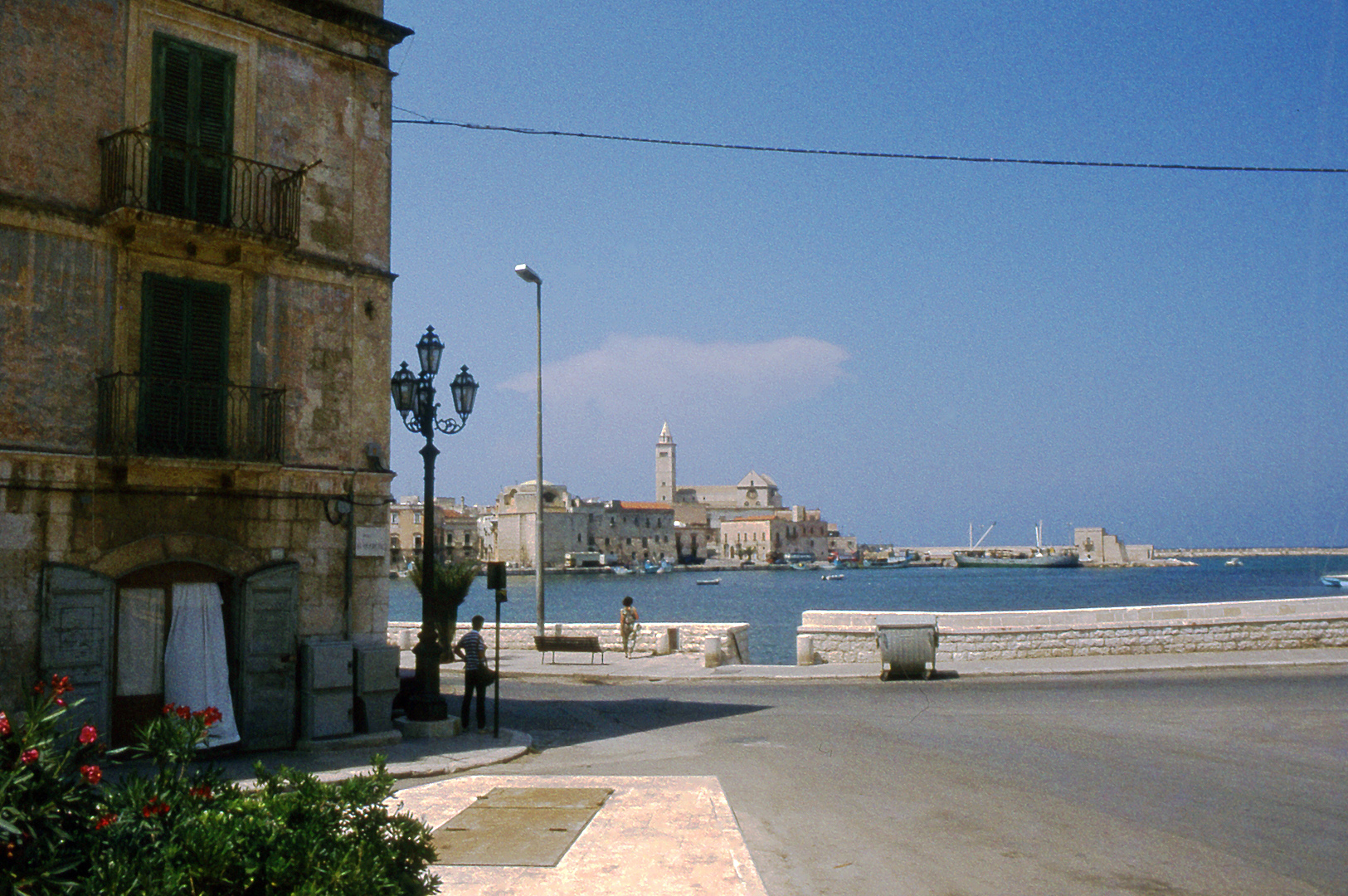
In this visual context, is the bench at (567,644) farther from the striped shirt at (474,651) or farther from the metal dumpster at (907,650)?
the striped shirt at (474,651)

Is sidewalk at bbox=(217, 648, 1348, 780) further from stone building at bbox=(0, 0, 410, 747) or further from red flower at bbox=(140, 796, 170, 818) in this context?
red flower at bbox=(140, 796, 170, 818)

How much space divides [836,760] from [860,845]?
13.0 ft

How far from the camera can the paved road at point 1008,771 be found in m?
7.83

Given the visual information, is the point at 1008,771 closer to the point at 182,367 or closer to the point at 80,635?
the point at 80,635

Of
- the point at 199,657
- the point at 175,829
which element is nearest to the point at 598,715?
the point at 199,657

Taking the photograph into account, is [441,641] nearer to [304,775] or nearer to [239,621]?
[239,621]

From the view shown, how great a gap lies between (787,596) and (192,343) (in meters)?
105

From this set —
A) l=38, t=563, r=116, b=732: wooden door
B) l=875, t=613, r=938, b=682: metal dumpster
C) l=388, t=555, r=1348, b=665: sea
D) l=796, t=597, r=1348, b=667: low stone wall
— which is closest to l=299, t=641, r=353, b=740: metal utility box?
l=38, t=563, r=116, b=732: wooden door

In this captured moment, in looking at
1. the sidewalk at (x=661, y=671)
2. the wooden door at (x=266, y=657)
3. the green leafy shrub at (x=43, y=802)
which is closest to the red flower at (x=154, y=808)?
the green leafy shrub at (x=43, y=802)

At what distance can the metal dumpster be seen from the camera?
21188 millimetres

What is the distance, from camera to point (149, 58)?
42.7ft

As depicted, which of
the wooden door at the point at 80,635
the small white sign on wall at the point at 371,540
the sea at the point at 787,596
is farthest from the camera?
the sea at the point at 787,596

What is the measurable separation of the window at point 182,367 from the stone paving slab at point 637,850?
524 cm

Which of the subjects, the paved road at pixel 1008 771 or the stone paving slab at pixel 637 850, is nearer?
the stone paving slab at pixel 637 850
